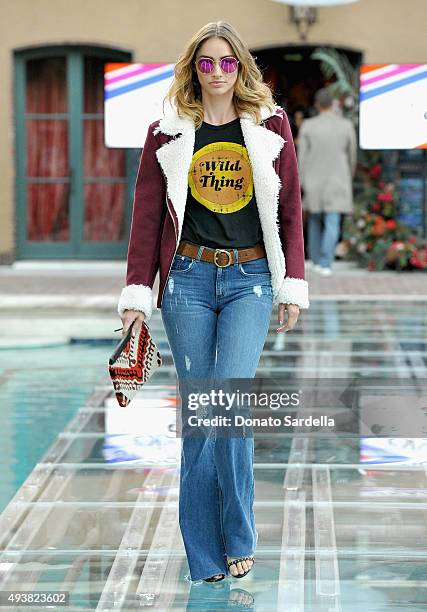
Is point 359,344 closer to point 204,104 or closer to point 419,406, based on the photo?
point 419,406

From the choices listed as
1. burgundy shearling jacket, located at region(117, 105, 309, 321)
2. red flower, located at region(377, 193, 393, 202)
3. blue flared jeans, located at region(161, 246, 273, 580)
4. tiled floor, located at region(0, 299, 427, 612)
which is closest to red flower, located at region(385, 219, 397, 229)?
red flower, located at region(377, 193, 393, 202)

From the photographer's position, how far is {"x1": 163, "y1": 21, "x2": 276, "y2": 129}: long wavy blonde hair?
4348 mm

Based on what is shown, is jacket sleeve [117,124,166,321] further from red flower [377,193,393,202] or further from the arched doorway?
the arched doorway

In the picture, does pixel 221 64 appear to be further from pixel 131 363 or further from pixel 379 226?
pixel 379 226

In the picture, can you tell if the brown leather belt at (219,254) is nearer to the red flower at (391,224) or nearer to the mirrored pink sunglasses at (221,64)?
the mirrored pink sunglasses at (221,64)

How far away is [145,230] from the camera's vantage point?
4406 millimetres

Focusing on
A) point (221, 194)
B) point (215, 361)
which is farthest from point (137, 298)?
point (221, 194)

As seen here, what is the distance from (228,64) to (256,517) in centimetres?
197

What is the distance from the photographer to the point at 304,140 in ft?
49.8

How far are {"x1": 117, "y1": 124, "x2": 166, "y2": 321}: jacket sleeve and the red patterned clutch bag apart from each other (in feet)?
0.34

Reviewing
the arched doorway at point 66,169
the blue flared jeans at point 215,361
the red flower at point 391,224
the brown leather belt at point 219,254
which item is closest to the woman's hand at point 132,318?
the blue flared jeans at point 215,361

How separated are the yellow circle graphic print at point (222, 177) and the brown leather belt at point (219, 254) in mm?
131

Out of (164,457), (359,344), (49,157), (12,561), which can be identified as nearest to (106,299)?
(359,344)

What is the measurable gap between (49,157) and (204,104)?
43.6ft
